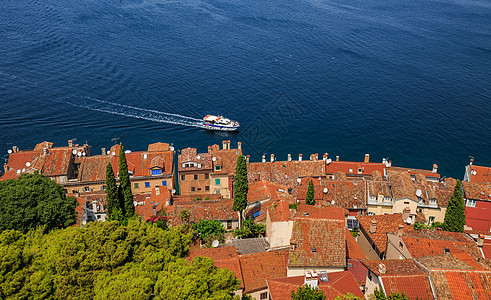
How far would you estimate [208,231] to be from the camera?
56.4 meters

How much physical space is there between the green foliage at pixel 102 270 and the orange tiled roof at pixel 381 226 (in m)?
27.6

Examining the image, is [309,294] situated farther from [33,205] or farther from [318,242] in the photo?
[33,205]

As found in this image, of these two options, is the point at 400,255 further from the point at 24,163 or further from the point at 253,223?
the point at 24,163

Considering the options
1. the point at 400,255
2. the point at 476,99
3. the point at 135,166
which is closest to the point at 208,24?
the point at 476,99

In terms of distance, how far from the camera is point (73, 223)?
187 ft

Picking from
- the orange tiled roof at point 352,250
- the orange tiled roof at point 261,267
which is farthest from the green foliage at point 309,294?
the orange tiled roof at point 352,250

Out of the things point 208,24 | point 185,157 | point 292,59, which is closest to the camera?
point 185,157


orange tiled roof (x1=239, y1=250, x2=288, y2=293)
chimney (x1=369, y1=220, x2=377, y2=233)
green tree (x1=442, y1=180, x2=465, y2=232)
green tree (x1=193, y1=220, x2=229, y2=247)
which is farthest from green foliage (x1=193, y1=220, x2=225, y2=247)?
green tree (x1=442, y1=180, x2=465, y2=232)

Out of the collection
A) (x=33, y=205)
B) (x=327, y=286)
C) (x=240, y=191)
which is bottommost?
(x=327, y=286)

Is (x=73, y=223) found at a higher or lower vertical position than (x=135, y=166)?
lower

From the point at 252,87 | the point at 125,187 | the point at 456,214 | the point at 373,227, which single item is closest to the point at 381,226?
the point at 373,227

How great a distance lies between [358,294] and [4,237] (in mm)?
32360

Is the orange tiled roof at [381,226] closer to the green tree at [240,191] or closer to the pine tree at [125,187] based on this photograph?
→ the green tree at [240,191]

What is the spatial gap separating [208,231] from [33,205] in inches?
869
